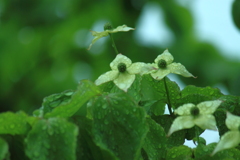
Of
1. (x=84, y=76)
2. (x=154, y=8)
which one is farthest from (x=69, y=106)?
(x=154, y=8)

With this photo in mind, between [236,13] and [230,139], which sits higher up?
[230,139]

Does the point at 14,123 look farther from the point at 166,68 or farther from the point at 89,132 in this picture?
the point at 166,68

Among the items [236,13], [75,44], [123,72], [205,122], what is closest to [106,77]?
[123,72]

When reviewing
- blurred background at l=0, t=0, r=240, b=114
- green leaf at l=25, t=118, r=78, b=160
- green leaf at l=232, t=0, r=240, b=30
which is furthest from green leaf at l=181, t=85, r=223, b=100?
blurred background at l=0, t=0, r=240, b=114

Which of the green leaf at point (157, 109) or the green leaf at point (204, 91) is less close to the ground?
the green leaf at point (204, 91)

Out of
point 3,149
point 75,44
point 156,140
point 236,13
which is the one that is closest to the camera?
point 3,149

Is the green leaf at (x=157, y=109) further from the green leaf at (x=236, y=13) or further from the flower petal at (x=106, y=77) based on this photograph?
the green leaf at (x=236, y=13)

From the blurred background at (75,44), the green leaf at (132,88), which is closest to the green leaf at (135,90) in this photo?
the green leaf at (132,88)

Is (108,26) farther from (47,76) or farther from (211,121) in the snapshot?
(47,76)
